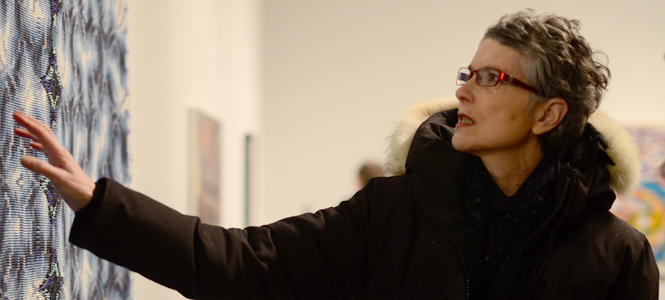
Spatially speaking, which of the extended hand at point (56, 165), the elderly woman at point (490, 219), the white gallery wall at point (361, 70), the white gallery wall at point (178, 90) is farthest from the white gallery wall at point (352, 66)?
the extended hand at point (56, 165)

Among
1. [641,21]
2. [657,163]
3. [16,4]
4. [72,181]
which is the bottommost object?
[657,163]

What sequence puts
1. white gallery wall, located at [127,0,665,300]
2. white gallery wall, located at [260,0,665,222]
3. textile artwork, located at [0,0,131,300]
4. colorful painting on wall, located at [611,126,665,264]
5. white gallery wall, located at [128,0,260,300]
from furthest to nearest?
white gallery wall, located at [260,0,665,222]
white gallery wall, located at [127,0,665,300]
colorful painting on wall, located at [611,126,665,264]
white gallery wall, located at [128,0,260,300]
textile artwork, located at [0,0,131,300]

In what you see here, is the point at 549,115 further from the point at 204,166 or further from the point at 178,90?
the point at 204,166

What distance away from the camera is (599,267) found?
4.49 ft

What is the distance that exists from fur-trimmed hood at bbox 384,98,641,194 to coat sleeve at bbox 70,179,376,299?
0.66 feet

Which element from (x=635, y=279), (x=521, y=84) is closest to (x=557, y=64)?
(x=521, y=84)

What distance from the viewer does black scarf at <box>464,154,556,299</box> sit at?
143 centimetres

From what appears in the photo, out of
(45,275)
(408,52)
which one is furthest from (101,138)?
(408,52)

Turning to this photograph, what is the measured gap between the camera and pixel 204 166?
2947 millimetres

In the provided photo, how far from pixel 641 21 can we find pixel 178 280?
5.78 meters

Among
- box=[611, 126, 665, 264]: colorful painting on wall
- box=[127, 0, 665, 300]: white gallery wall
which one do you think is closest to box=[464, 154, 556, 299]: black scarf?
box=[127, 0, 665, 300]: white gallery wall

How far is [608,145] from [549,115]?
0.53ft

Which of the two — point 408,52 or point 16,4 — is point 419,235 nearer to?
point 16,4

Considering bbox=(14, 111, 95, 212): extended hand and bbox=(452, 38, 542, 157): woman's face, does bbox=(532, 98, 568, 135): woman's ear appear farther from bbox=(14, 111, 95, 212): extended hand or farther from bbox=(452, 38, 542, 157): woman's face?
bbox=(14, 111, 95, 212): extended hand
